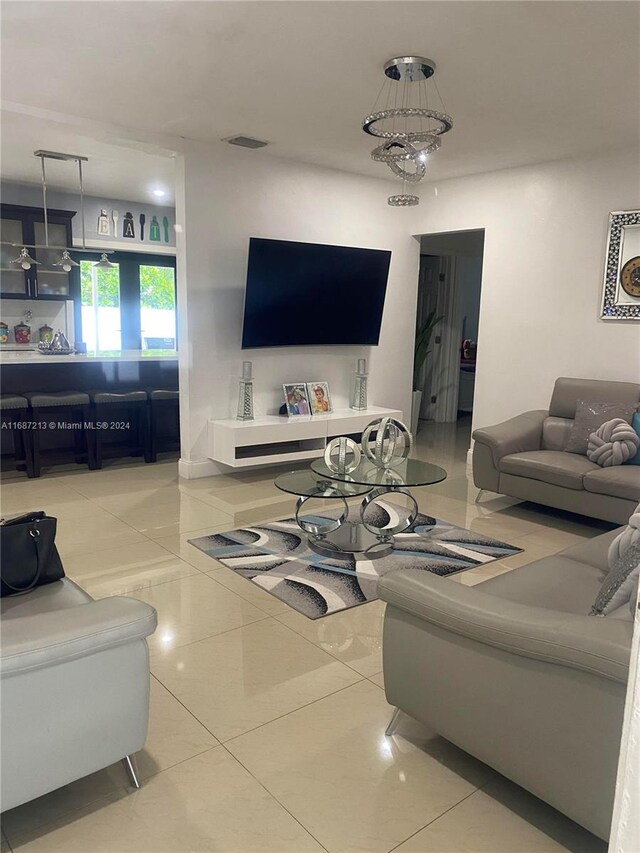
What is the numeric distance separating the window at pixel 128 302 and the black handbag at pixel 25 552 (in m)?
6.35

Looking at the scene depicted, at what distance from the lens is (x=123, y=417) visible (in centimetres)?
607

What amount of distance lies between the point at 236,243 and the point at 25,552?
373 centimetres

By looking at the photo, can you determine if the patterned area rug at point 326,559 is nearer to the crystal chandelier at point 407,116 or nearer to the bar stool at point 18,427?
the crystal chandelier at point 407,116

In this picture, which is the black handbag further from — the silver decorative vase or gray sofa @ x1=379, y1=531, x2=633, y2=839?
the silver decorative vase

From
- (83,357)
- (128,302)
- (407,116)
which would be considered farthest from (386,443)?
(128,302)

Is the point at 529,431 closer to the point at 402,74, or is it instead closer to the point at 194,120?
the point at 402,74

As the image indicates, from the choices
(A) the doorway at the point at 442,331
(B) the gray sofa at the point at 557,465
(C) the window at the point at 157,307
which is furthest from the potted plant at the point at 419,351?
(C) the window at the point at 157,307

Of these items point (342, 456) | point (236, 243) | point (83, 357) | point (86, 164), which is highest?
point (86, 164)

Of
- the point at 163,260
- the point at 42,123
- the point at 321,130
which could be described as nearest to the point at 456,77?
the point at 321,130

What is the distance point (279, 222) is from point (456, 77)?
2390 millimetres

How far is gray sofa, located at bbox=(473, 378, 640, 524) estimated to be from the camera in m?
4.13

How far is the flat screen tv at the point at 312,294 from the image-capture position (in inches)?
213

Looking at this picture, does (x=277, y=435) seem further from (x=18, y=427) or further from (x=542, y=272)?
(x=542, y=272)

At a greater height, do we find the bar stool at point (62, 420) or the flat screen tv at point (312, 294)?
the flat screen tv at point (312, 294)
